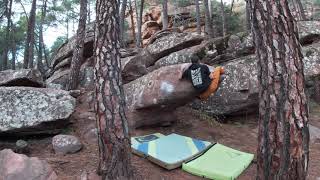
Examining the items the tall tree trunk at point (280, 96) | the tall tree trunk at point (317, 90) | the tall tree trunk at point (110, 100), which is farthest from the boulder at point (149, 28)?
the tall tree trunk at point (280, 96)

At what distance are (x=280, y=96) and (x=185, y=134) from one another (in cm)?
381

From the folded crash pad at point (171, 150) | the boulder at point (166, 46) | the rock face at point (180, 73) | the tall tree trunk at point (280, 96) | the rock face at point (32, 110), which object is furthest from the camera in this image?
the boulder at point (166, 46)

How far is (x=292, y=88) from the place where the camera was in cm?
409

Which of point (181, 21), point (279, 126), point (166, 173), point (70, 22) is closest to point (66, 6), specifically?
point (70, 22)

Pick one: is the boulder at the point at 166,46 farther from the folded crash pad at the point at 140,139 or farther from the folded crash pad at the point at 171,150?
the folded crash pad at the point at 171,150

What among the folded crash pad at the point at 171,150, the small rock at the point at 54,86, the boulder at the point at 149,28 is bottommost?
the folded crash pad at the point at 171,150

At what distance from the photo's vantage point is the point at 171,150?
21.2ft

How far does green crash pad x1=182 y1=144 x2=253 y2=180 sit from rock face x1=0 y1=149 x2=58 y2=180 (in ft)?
7.34

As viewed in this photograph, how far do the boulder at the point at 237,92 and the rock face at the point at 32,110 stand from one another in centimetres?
343

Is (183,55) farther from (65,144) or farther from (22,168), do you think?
(22,168)

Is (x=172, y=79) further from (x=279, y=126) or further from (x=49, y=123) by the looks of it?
(x=279, y=126)

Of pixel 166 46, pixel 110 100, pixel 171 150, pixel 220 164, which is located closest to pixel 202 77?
pixel 171 150

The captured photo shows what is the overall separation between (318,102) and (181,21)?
1700cm

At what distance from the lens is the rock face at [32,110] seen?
6.74 meters
